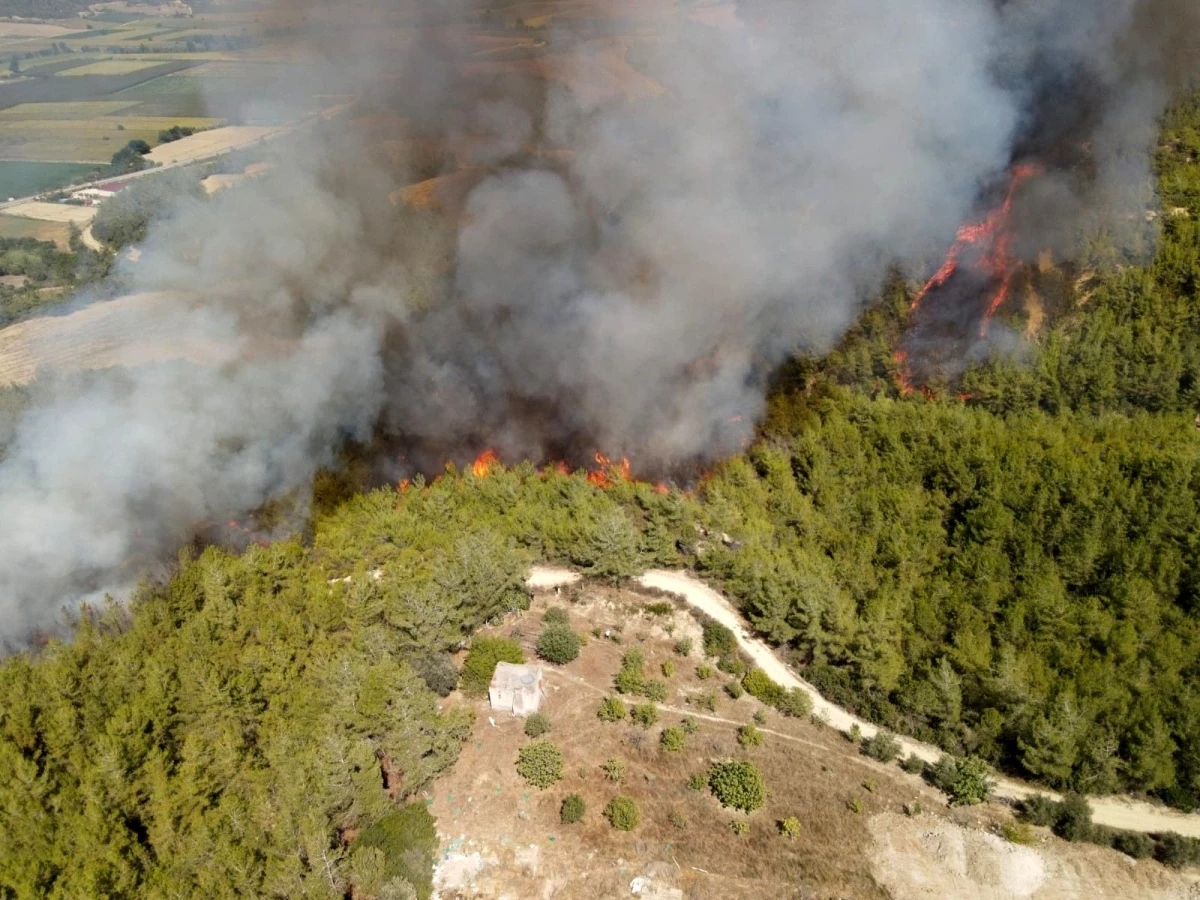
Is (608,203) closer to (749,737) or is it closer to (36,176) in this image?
(749,737)

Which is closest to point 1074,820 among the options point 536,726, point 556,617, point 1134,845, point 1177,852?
point 1134,845

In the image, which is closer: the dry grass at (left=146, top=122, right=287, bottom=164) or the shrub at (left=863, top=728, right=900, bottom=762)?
the shrub at (left=863, top=728, right=900, bottom=762)

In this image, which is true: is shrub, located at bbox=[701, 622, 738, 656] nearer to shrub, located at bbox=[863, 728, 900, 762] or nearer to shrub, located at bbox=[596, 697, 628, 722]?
shrub, located at bbox=[596, 697, 628, 722]

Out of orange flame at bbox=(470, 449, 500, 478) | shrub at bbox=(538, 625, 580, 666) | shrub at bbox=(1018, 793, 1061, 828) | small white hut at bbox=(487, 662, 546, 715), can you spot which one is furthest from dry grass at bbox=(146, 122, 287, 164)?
shrub at bbox=(1018, 793, 1061, 828)

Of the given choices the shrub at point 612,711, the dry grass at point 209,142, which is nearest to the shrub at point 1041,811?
the shrub at point 612,711

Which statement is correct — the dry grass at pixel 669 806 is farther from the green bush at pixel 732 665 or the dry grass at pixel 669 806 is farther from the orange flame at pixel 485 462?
the orange flame at pixel 485 462

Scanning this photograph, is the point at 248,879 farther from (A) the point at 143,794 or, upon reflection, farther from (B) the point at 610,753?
(B) the point at 610,753
